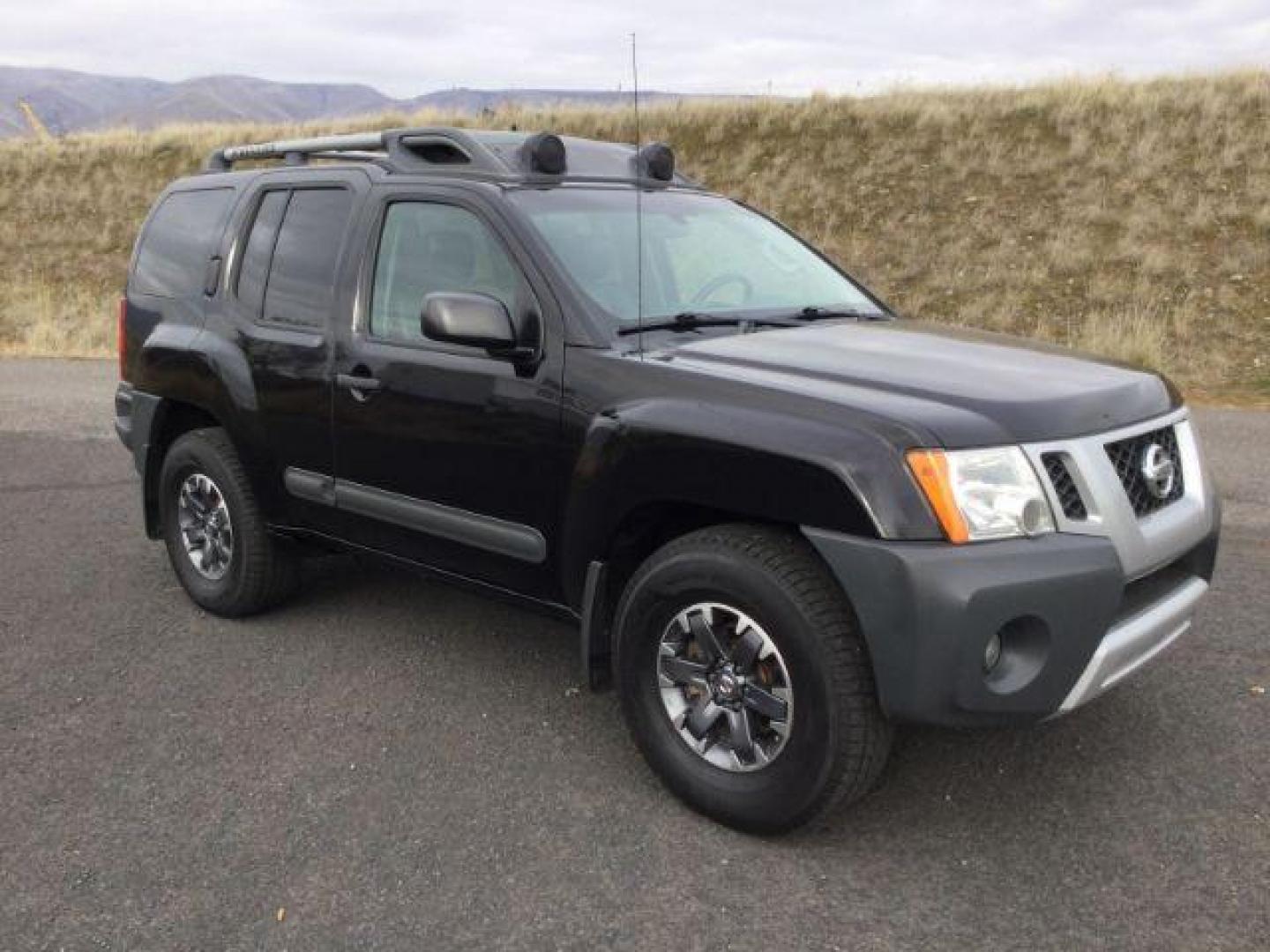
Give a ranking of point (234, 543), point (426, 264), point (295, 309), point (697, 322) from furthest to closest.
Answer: point (234, 543) < point (295, 309) < point (426, 264) < point (697, 322)

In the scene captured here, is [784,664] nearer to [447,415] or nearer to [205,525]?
[447,415]

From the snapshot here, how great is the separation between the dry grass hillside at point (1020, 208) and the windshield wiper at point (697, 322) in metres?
9.11

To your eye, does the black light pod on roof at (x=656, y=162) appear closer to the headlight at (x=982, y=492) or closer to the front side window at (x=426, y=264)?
the front side window at (x=426, y=264)

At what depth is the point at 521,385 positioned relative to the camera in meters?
3.49

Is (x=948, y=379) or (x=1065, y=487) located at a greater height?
(x=948, y=379)

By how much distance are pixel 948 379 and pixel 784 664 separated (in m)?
0.91

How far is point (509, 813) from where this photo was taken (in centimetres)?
322

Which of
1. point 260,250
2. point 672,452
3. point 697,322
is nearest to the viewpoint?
point 672,452

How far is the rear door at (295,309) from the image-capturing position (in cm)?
415

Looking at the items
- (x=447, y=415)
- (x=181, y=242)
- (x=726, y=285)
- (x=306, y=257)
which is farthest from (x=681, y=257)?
(x=181, y=242)

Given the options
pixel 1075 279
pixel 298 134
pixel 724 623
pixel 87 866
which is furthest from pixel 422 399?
pixel 298 134

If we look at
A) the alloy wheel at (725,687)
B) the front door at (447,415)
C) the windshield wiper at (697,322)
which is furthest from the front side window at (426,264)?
the alloy wheel at (725,687)

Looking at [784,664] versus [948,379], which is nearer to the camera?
[784,664]

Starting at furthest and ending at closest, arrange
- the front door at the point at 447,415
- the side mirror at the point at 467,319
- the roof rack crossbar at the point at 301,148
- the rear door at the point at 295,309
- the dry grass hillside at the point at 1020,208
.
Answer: the dry grass hillside at the point at 1020,208, the roof rack crossbar at the point at 301,148, the rear door at the point at 295,309, the front door at the point at 447,415, the side mirror at the point at 467,319
